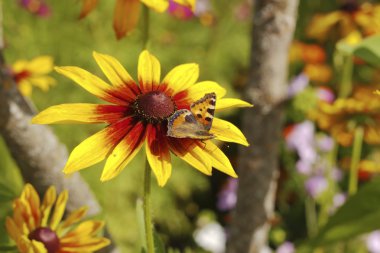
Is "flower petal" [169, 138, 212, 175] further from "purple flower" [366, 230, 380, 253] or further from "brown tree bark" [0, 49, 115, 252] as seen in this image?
"purple flower" [366, 230, 380, 253]

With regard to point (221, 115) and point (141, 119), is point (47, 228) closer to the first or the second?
point (141, 119)

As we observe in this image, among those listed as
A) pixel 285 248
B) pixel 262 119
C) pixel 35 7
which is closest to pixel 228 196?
pixel 285 248

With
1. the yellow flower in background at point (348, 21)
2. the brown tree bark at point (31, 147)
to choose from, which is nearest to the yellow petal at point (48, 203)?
the brown tree bark at point (31, 147)

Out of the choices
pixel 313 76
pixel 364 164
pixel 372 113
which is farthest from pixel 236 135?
pixel 313 76

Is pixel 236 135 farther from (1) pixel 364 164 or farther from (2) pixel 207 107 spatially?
(1) pixel 364 164

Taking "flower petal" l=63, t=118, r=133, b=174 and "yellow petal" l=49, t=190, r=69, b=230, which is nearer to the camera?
"flower petal" l=63, t=118, r=133, b=174

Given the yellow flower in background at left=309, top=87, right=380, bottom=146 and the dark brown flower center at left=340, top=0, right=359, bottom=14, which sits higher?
the dark brown flower center at left=340, top=0, right=359, bottom=14

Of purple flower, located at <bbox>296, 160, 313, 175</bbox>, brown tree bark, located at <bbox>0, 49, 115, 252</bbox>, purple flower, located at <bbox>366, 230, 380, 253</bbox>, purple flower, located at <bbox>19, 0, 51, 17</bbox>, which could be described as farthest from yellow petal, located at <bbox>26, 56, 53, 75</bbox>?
purple flower, located at <bbox>366, 230, 380, 253</bbox>
